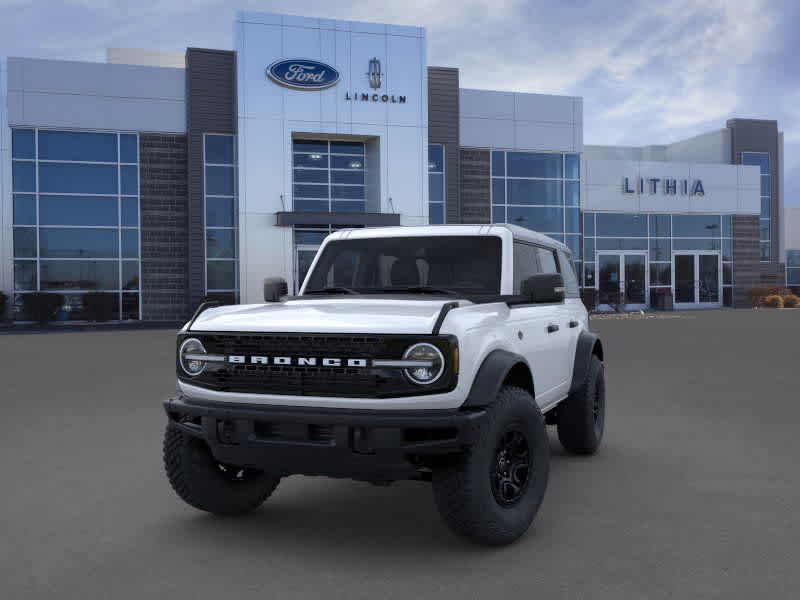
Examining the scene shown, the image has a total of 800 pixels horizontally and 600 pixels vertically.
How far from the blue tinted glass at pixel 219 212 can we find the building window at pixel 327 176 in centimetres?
248

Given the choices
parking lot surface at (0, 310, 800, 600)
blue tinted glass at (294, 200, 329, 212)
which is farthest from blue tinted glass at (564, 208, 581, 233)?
parking lot surface at (0, 310, 800, 600)

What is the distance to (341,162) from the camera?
3027 cm

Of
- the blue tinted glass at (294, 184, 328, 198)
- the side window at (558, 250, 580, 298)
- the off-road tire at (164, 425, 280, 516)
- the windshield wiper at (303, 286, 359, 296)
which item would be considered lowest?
the off-road tire at (164, 425, 280, 516)

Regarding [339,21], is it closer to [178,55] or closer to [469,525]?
[178,55]

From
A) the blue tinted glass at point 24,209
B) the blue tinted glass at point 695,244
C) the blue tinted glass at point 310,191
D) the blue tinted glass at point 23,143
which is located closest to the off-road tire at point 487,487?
the blue tinted glass at point 310,191

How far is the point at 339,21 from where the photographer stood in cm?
2930

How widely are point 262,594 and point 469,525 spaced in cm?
110

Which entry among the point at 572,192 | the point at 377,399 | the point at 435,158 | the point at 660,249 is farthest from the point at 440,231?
the point at 660,249

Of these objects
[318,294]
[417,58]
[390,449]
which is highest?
[417,58]

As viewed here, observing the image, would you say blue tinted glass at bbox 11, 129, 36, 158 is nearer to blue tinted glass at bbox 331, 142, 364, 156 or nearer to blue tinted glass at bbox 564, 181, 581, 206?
blue tinted glass at bbox 331, 142, 364, 156

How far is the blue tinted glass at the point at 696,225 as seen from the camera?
1539 inches

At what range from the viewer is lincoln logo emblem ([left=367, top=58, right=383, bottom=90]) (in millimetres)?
29516

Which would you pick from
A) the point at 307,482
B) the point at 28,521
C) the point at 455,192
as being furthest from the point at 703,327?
the point at 28,521

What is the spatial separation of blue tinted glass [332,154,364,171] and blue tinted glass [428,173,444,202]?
3.26 meters
